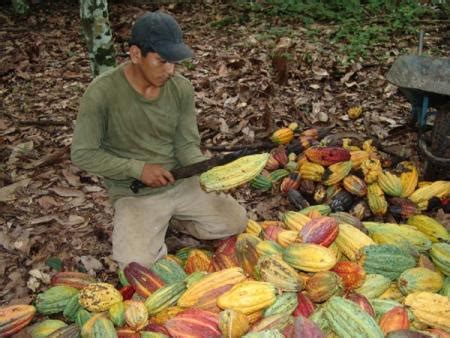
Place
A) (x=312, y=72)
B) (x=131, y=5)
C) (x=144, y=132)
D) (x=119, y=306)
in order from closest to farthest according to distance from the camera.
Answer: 1. (x=119, y=306)
2. (x=144, y=132)
3. (x=312, y=72)
4. (x=131, y=5)

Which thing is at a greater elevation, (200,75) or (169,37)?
(169,37)

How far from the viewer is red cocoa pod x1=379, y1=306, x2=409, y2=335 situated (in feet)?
7.81

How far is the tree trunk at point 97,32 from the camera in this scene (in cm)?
473

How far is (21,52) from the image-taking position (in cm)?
763

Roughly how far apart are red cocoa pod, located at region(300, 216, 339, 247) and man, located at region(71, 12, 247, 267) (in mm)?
663

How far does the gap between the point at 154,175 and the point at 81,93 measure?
367 centimetres

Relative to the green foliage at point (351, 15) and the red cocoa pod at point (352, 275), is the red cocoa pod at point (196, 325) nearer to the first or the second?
the red cocoa pod at point (352, 275)

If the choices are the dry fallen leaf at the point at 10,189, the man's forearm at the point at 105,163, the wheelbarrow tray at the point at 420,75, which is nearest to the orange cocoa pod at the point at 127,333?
the man's forearm at the point at 105,163

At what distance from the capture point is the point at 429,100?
168 inches

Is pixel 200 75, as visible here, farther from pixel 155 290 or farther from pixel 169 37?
pixel 155 290

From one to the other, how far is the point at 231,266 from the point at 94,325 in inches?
34.9

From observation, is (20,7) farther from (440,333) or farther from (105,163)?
(440,333)

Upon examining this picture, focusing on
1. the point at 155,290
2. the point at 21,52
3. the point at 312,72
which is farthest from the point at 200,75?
the point at 155,290

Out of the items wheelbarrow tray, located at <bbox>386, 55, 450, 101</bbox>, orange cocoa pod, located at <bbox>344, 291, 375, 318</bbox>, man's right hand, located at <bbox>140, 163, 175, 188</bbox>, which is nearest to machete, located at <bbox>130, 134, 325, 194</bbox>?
man's right hand, located at <bbox>140, 163, 175, 188</bbox>
